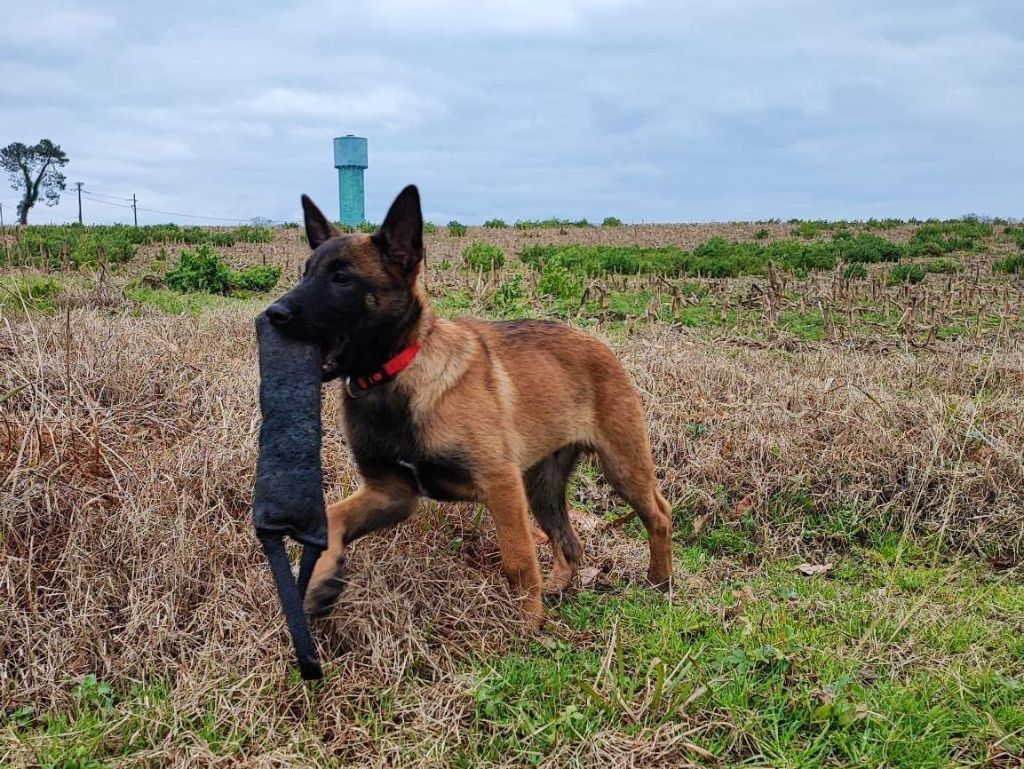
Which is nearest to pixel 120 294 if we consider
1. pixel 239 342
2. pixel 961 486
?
pixel 239 342

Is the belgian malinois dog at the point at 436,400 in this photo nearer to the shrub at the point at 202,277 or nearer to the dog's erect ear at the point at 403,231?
the dog's erect ear at the point at 403,231

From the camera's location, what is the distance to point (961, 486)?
232 inches

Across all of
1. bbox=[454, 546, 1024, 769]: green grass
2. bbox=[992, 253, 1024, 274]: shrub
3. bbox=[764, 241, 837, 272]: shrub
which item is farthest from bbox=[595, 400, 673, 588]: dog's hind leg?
bbox=[992, 253, 1024, 274]: shrub

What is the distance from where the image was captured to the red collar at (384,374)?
368 cm

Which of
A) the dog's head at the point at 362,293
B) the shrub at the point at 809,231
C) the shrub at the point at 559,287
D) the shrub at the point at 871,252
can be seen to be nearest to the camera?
the dog's head at the point at 362,293

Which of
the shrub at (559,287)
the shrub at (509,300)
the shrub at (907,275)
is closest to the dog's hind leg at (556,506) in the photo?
the shrub at (509,300)

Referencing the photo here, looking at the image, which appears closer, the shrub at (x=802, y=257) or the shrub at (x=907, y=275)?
the shrub at (x=907, y=275)

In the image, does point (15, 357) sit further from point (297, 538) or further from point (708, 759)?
point (708, 759)

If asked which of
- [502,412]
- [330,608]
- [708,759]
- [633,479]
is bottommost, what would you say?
[708,759]

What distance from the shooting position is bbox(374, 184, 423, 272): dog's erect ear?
3512 mm

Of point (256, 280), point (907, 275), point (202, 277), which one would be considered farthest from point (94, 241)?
point (907, 275)

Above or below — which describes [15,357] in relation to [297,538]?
above

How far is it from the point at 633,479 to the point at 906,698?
5.51ft

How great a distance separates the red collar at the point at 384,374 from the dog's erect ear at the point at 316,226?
662 millimetres
